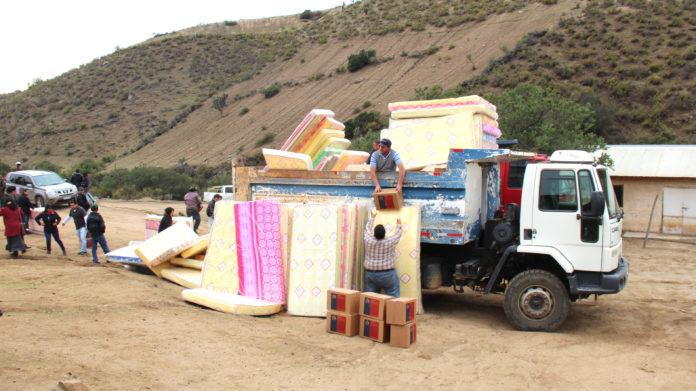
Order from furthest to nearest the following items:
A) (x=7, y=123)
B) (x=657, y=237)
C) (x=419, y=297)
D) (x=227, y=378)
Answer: (x=7, y=123) → (x=657, y=237) → (x=419, y=297) → (x=227, y=378)

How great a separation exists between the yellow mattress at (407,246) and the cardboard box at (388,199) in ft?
0.36

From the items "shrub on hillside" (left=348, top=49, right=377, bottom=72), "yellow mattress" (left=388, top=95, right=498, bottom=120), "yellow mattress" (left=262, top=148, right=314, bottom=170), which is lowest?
"yellow mattress" (left=262, top=148, right=314, bottom=170)

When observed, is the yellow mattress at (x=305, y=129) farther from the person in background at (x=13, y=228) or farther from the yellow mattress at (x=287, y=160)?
the person in background at (x=13, y=228)

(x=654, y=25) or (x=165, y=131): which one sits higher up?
(x=654, y=25)

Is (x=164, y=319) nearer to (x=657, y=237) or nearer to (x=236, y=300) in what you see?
(x=236, y=300)

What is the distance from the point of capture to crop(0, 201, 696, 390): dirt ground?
5199 millimetres

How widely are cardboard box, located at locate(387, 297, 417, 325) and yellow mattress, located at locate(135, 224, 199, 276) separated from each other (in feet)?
16.4

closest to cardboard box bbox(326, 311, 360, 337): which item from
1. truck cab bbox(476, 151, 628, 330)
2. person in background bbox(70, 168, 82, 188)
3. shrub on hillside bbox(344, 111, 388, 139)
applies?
truck cab bbox(476, 151, 628, 330)

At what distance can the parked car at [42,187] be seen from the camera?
67.6ft

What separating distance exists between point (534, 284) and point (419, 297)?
176 cm

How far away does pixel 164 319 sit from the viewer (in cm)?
702

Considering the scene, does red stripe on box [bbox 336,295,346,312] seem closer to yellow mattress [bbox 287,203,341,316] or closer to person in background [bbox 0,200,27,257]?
yellow mattress [bbox 287,203,341,316]

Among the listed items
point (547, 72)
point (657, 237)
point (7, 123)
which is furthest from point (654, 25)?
point (7, 123)

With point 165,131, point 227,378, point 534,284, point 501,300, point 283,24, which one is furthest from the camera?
point 283,24
